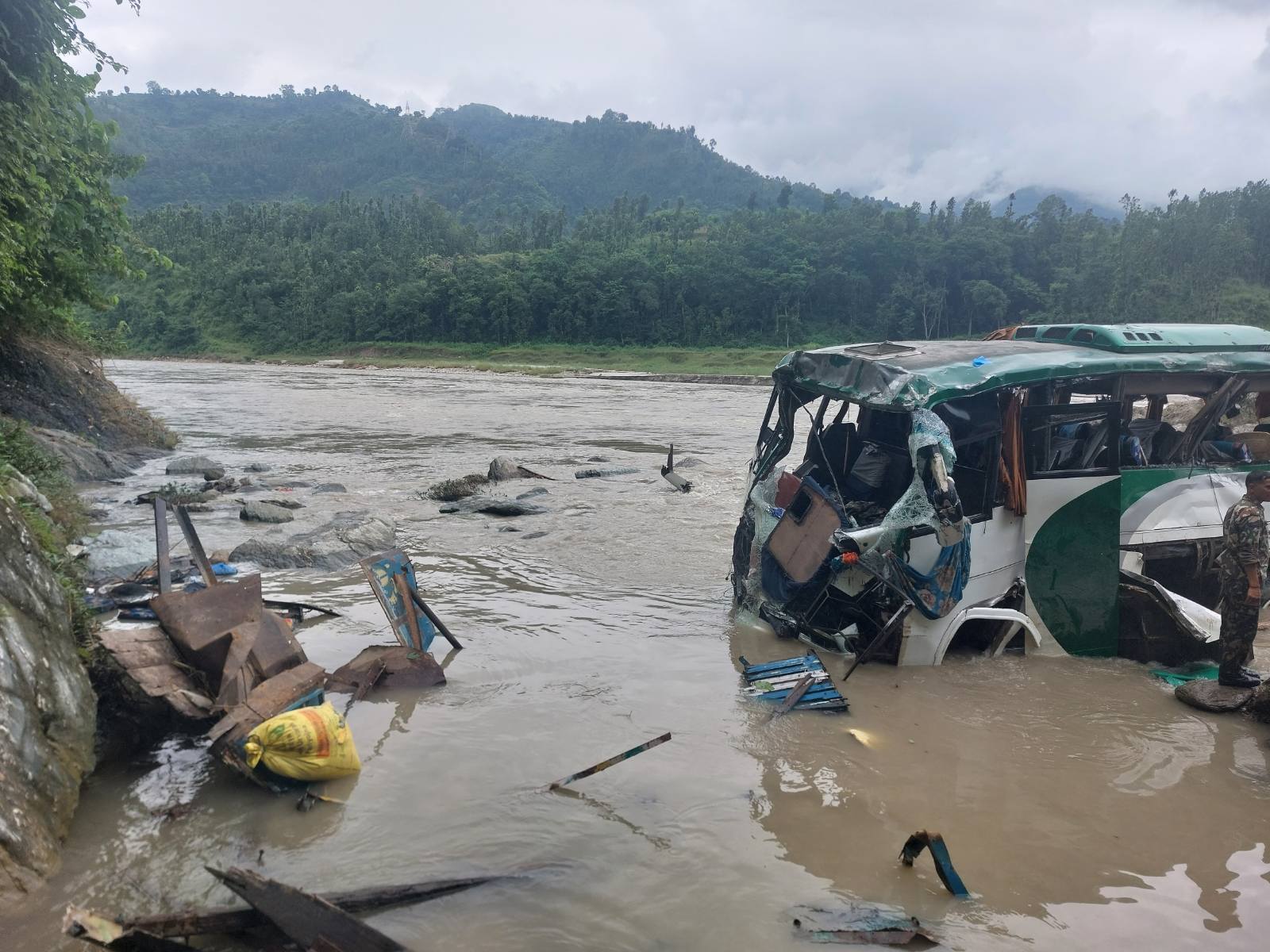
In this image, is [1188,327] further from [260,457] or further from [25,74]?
[260,457]

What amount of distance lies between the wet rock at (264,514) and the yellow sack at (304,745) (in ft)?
26.8

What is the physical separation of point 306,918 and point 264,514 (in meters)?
10.1

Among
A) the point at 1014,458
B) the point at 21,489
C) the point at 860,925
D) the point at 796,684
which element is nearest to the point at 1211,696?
the point at 1014,458

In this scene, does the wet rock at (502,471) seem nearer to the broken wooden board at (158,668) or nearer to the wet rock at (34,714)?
the broken wooden board at (158,668)

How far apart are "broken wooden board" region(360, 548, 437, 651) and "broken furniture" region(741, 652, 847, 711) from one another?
103 inches

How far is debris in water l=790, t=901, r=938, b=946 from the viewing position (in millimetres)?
4070

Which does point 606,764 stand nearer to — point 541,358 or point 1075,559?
point 1075,559

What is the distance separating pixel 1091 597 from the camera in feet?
24.6

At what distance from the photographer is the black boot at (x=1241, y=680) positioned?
6.83m

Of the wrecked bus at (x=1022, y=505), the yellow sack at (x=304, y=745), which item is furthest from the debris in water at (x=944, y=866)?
the yellow sack at (x=304, y=745)

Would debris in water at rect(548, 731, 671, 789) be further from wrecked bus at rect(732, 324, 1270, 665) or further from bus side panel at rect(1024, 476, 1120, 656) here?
bus side panel at rect(1024, 476, 1120, 656)

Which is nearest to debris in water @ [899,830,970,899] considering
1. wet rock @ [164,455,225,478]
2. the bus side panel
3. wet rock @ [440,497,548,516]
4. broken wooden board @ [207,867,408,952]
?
broken wooden board @ [207,867,408,952]

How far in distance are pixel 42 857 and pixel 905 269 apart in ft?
256

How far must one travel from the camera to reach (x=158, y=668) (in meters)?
5.60
